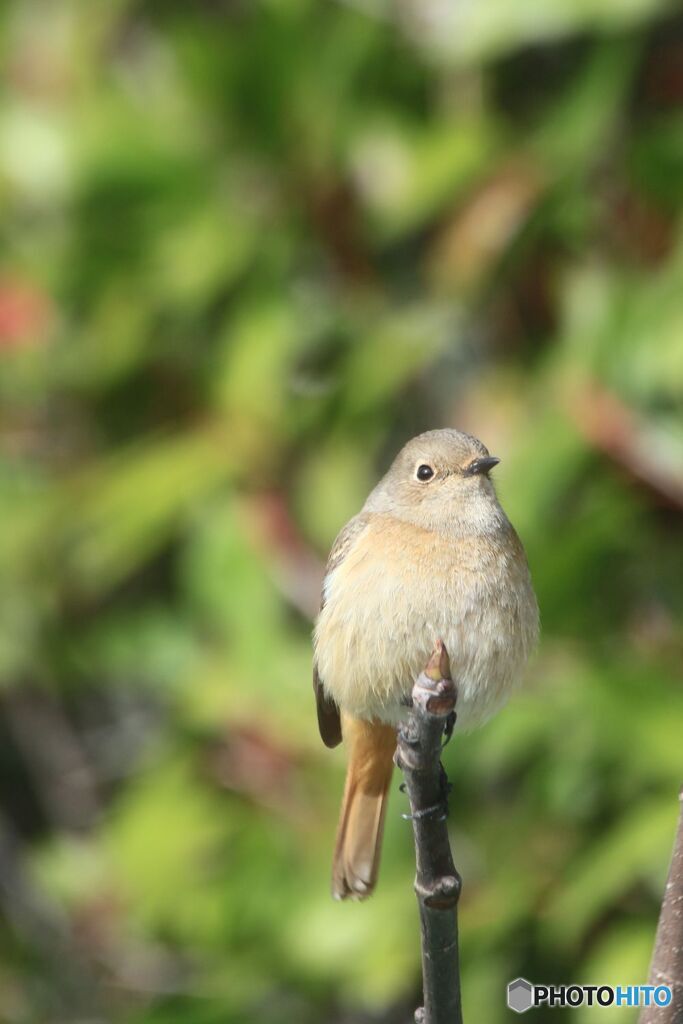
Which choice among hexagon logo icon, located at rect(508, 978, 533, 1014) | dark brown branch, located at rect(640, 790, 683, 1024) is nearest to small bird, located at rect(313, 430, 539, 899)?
hexagon logo icon, located at rect(508, 978, 533, 1014)

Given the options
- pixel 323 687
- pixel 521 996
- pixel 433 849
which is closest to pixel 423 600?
pixel 323 687

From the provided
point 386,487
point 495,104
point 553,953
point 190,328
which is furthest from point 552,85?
point 553,953

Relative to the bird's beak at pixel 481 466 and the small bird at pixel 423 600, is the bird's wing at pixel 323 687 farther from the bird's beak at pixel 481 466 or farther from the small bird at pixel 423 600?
the bird's beak at pixel 481 466

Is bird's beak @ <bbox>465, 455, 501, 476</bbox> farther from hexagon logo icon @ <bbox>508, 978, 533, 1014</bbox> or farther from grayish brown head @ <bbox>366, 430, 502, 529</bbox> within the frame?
hexagon logo icon @ <bbox>508, 978, 533, 1014</bbox>

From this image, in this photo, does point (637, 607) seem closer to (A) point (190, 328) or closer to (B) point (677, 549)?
(B) point (677, 549)

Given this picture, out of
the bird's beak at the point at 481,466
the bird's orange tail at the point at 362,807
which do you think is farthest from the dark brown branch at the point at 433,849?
the bird's orange tail at the point at 362,807
